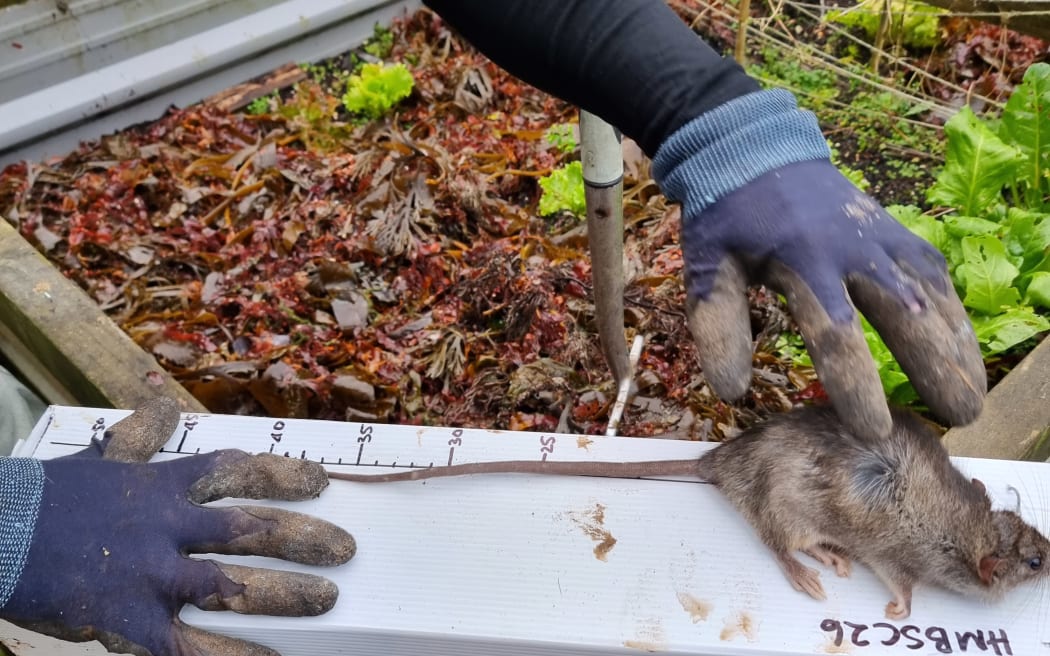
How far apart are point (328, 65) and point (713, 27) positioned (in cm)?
264

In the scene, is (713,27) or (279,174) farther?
(713,27)

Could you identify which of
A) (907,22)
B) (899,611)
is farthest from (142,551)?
(907,22)

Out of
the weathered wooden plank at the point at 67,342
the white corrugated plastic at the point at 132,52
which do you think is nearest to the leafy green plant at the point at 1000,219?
the weathered wooden plank at the point at 67,342

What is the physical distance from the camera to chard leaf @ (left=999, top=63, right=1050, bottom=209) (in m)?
3.32

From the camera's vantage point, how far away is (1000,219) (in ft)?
11.6

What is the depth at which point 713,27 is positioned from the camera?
16.6ft

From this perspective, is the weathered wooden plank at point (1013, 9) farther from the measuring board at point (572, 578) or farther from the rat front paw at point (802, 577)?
the rat front paw at point (802, 577)

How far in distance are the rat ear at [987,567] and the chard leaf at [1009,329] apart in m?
1.26

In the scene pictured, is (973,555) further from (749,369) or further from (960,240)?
(960,240)

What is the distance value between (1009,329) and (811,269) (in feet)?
5.38

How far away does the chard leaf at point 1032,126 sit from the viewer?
131 inches

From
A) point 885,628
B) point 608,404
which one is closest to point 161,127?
point 608,404

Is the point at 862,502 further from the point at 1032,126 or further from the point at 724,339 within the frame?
the point at 1032,126

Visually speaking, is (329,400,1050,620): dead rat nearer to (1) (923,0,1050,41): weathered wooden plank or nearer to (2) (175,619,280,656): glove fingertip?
(2) (175,619,280,656): glove fingertip
